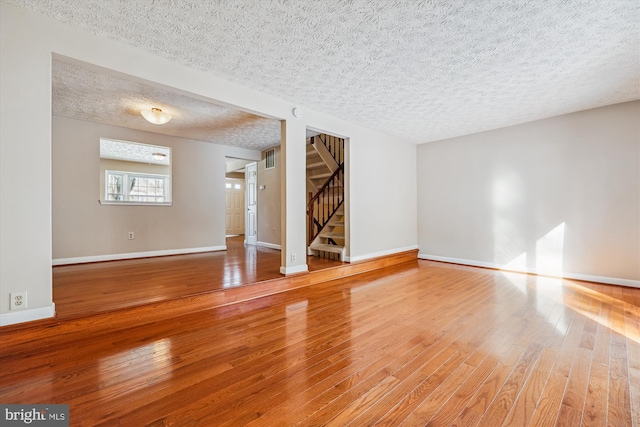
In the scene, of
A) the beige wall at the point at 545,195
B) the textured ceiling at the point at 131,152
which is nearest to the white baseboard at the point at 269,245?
the textured ceiling at the point at 131,152

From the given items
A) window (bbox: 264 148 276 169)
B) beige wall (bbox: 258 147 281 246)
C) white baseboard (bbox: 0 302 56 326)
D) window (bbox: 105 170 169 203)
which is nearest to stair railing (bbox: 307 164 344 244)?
beige wall (bbox: 258 147 281 246)

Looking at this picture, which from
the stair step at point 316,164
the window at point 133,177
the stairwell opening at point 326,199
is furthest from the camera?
the window at point 133,177

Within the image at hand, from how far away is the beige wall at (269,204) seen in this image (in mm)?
6168

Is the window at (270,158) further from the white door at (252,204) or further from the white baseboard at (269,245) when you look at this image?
the white baseboard at (269,245)

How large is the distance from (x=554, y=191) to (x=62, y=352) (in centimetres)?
616

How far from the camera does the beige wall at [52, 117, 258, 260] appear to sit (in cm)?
425

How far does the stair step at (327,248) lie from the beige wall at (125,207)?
2228 millimetres

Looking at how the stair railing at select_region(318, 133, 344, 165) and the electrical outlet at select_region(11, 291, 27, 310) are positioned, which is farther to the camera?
the stair railing at select_region(318, 133, 344, 165)

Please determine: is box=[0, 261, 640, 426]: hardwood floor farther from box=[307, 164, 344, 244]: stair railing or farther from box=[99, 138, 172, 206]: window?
box=[99, 138, 172, 206]: window

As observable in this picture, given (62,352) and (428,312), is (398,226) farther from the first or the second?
(62,352)

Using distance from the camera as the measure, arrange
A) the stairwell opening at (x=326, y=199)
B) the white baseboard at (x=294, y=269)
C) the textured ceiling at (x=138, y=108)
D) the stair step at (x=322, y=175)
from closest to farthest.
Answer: the textured ceiling at (x=138, y=108), the white baseboard at (x=294, y=269), the stairwell opening at (x=326, y=199), the stair step at (x=322, y=175)

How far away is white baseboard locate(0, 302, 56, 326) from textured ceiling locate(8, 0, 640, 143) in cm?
224

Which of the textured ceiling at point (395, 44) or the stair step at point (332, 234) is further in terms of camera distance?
the stair step at point (332, 234)

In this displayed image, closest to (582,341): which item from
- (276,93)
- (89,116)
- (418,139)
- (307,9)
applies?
(307,9)
